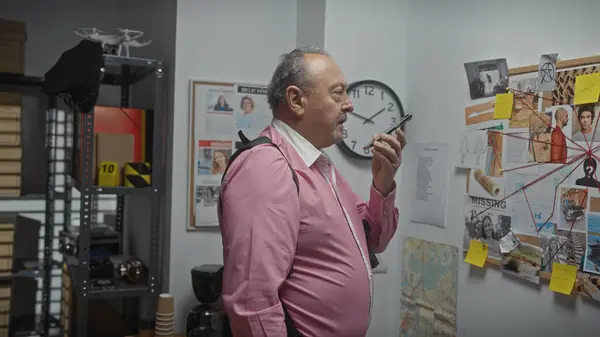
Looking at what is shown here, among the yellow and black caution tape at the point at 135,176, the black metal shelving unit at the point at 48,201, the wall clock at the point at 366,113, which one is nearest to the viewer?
the yellow and black caution tape at the point at 135,176

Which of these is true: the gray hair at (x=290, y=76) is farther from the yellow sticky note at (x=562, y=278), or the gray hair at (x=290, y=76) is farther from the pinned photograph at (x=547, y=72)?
the yellow sticky note at (x=562, y=278)

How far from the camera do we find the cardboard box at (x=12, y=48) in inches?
109

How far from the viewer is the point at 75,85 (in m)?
2.19

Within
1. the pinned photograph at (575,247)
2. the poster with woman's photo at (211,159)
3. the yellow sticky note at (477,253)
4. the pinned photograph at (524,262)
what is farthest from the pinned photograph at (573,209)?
the poster with woman's photo at (211,159)

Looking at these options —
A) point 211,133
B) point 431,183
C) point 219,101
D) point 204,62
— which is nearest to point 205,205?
point 211,133

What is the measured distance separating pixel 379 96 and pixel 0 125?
1.73m

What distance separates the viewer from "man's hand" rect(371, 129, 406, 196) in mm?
1537

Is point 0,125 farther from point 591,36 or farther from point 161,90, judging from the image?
point 591,36

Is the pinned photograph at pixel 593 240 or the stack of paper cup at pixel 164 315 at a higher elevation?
the pinned photograph at pixel 593 240

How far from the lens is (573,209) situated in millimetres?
1679

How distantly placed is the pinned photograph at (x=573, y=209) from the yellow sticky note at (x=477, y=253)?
0.36 m

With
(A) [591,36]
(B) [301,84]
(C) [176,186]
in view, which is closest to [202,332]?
(C) [176,186]

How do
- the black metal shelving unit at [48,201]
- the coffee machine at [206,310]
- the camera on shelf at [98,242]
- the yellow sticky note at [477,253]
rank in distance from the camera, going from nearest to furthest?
the yellow sticky note at [477,253] → the coffee machine at [206,310] → the camera on shelf at [98,242] → the black metal shelving unit at [48,201]

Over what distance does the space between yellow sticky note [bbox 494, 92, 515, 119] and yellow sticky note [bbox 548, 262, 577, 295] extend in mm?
508
